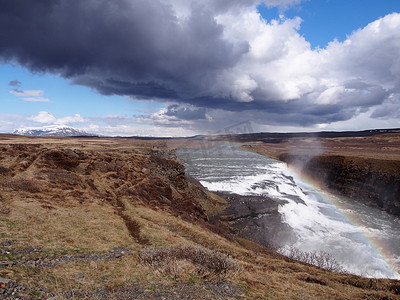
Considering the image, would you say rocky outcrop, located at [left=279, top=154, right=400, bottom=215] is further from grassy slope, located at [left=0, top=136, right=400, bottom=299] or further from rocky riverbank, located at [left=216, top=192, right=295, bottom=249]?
grassy slope, located at [left=0, top=136, right=400, bottom=299]

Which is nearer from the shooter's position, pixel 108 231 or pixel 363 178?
pixel 108 231

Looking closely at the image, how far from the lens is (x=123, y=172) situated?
29.2 metres

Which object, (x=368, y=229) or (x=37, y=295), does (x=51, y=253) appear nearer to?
(x=37, y=295)

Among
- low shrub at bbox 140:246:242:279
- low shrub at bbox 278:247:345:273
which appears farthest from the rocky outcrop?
low shrub at bbox 140:246:242:279

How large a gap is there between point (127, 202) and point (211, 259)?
13351mm

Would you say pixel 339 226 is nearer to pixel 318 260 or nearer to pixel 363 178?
pixel 318 260

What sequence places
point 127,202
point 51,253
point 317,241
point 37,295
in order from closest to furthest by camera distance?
1. point 37,295
2. point 51,253
3. point 127,202
4. point 317,241

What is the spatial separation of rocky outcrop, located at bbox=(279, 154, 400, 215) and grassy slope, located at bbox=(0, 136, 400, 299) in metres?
39.0

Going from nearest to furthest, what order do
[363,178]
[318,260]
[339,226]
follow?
1. [318,260]
2. [339,226]
3. [363,178]

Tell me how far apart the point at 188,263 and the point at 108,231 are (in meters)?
6.65

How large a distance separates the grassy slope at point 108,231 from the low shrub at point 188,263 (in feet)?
0.71

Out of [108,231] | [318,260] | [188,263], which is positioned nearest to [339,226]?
[318,260]

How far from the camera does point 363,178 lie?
5112 centimetres

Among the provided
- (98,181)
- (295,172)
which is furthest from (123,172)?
(295,172)
